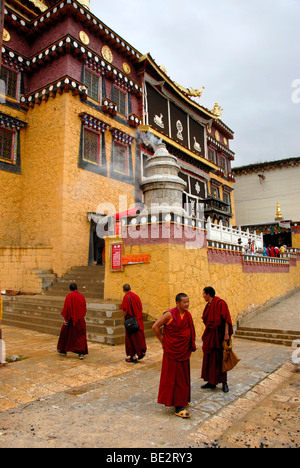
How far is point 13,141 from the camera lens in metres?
14.4

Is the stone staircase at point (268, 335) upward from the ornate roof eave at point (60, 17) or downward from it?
downward

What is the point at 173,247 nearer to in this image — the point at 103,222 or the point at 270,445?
the point at 270,445

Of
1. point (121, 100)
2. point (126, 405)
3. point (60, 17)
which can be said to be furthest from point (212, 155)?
point (126, 405)

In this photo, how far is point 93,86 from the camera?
15000 mm

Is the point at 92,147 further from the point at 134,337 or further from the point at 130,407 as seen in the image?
the point at 130,407

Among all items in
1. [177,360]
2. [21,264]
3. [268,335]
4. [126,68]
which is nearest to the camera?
[177,360]

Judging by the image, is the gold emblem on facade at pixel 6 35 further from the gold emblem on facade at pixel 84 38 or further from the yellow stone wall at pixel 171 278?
the yellow stone wall at pixel 171 278

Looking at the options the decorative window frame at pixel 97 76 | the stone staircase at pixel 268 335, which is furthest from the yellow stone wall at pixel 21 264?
the stone staircase at pixel 268 335

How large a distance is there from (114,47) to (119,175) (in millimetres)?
6275

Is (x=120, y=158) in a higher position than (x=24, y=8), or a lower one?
lower

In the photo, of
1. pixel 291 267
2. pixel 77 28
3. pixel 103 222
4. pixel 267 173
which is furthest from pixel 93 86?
pixel 267 173

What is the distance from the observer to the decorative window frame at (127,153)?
15.6 metres

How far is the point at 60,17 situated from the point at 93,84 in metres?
2.87

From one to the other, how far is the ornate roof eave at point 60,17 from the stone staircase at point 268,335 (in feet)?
46.0
